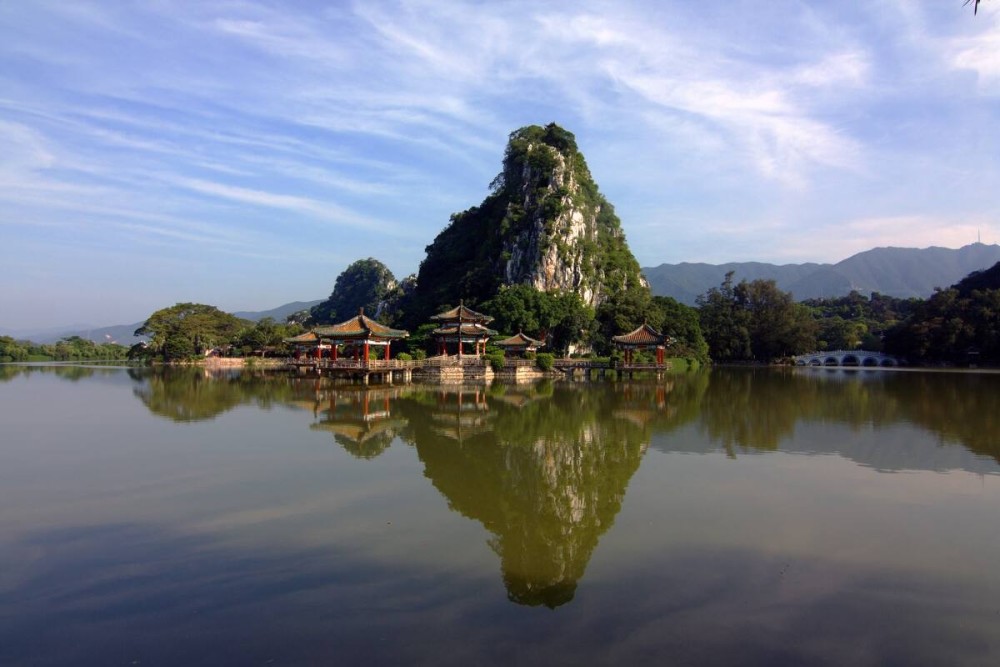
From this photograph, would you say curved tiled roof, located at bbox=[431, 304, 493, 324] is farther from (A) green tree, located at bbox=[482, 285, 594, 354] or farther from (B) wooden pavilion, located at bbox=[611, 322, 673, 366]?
(B) wooden pavilion, located at bbox=[611, 322, 673, 366]

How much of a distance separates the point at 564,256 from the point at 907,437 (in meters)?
50.2

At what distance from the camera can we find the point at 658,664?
5.89m

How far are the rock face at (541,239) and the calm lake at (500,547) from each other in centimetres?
4844

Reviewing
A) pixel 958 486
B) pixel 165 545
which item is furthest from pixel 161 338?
pixel 958 486

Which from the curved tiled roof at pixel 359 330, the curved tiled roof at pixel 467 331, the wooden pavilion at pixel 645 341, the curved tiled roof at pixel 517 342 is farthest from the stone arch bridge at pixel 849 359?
the curved tiled roof at pixel 359 330

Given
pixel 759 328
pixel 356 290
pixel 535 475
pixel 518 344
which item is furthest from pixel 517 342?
pixel 356 290

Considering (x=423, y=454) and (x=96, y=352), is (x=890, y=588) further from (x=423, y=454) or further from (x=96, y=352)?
(x=96, y=352)

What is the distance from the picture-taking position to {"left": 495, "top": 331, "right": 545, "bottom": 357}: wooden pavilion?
50.2 meters

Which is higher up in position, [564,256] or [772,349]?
[564,256]

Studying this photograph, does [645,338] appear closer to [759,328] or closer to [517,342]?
[517,342]

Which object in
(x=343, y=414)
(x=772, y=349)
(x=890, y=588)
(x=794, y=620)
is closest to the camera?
(x=794, y=620)

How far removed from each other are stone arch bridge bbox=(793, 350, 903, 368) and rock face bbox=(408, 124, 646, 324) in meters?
21.8

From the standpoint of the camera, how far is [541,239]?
67.0 meters

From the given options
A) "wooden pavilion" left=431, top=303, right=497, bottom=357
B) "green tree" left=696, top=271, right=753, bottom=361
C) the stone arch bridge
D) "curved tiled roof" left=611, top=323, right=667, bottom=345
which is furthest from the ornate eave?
the stone arch bridge
